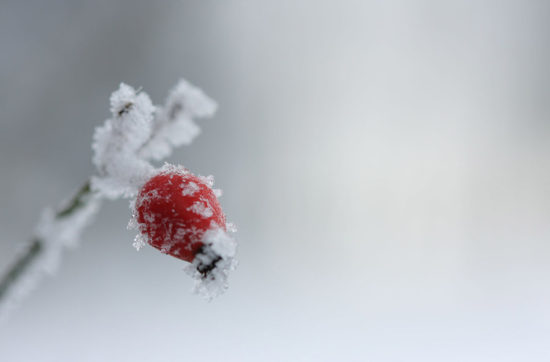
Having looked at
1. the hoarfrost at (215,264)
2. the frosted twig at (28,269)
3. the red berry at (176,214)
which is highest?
the red berry at (176,214)

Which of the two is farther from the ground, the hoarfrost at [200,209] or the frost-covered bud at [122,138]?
the hoarfrost at [200,209]

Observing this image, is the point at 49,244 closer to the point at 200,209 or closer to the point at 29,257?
the point at 29,257

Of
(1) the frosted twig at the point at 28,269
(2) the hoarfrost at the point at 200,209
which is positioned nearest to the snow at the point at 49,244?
(1) the frosted twig at the point at 28,269

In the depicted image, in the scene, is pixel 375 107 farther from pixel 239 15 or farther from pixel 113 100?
pixel 113 100

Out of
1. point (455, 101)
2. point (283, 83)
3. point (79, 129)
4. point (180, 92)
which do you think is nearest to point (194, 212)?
point (180, 92)

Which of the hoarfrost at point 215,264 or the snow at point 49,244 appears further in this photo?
the hoarfrost at point 215,264

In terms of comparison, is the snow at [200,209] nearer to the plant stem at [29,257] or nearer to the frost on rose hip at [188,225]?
the frost on rose hip at [188,225]
